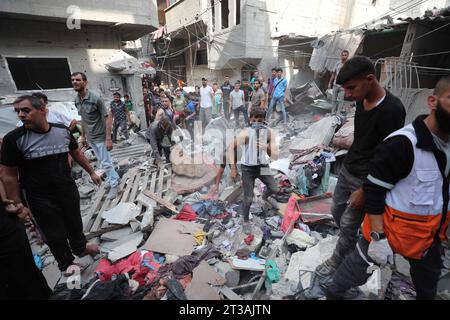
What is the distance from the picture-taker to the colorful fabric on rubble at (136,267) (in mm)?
2689

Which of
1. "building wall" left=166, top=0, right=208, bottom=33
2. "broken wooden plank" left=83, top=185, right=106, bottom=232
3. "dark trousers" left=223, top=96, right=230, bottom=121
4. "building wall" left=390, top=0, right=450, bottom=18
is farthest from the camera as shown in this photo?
"building wall" left=166, top=0, right=208, bottom=33

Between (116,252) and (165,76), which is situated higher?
(165,76)

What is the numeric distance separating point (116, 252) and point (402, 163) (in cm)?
322

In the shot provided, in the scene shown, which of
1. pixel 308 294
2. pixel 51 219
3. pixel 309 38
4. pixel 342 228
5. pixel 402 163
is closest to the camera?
pixel 402 163

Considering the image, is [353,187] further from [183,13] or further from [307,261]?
→ [183,13]

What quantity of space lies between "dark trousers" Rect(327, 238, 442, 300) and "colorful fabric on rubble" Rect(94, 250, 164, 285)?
77.3 inches

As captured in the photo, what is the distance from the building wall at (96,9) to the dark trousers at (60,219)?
7.49 m

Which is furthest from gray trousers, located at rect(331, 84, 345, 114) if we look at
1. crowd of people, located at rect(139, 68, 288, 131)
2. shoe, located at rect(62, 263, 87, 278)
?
shoe, located at rect(62, 263, 87, 278)

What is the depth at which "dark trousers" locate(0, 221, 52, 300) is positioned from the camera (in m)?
1.85

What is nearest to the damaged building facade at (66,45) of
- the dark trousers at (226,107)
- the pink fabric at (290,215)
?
the dark trousers at (226,107)

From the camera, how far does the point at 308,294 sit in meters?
2.24

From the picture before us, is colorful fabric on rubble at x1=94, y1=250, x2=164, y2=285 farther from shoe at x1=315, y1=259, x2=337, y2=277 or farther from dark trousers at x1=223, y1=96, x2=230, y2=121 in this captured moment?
dark trousers at x1=223, y1=96, x2=230, y2=121
